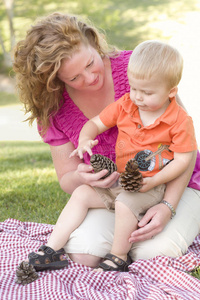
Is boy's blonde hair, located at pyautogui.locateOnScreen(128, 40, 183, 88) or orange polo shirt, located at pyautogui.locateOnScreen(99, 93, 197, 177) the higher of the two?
Result: boy's blonde hair, located at pyautogui.locateOnScreen(128, 40, 183, 88)

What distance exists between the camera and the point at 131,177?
2.45 meters

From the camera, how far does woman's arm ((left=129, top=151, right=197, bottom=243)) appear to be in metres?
2.57

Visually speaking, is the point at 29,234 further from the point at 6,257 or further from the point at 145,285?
the point at 145,285

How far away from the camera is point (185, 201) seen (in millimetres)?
2889

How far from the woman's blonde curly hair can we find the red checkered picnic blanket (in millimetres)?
991

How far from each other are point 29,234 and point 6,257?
0.48m

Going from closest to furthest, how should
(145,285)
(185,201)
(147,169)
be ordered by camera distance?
1. (145,285)
2. (147,169)
3. (185,201)

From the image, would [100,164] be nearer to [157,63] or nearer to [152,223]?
[152,223]

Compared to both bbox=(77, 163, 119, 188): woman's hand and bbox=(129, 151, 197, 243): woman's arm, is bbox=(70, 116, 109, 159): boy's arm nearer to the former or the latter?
bbox=(77, 163, 119, 188): woman's hand

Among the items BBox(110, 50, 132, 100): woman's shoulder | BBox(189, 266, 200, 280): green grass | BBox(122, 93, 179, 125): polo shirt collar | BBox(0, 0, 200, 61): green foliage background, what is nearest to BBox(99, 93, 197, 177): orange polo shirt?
BBox(122, 93, 179, 125): polo shirt collar

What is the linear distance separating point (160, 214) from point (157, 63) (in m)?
0.85

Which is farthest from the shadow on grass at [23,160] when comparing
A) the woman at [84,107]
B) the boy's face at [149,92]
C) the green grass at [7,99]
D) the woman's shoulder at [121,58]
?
the green grass at [7,99]

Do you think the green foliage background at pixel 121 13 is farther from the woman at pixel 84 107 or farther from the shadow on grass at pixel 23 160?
the woman at pixel 84 107

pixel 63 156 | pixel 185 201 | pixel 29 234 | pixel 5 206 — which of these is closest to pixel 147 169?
pixel 185 201
